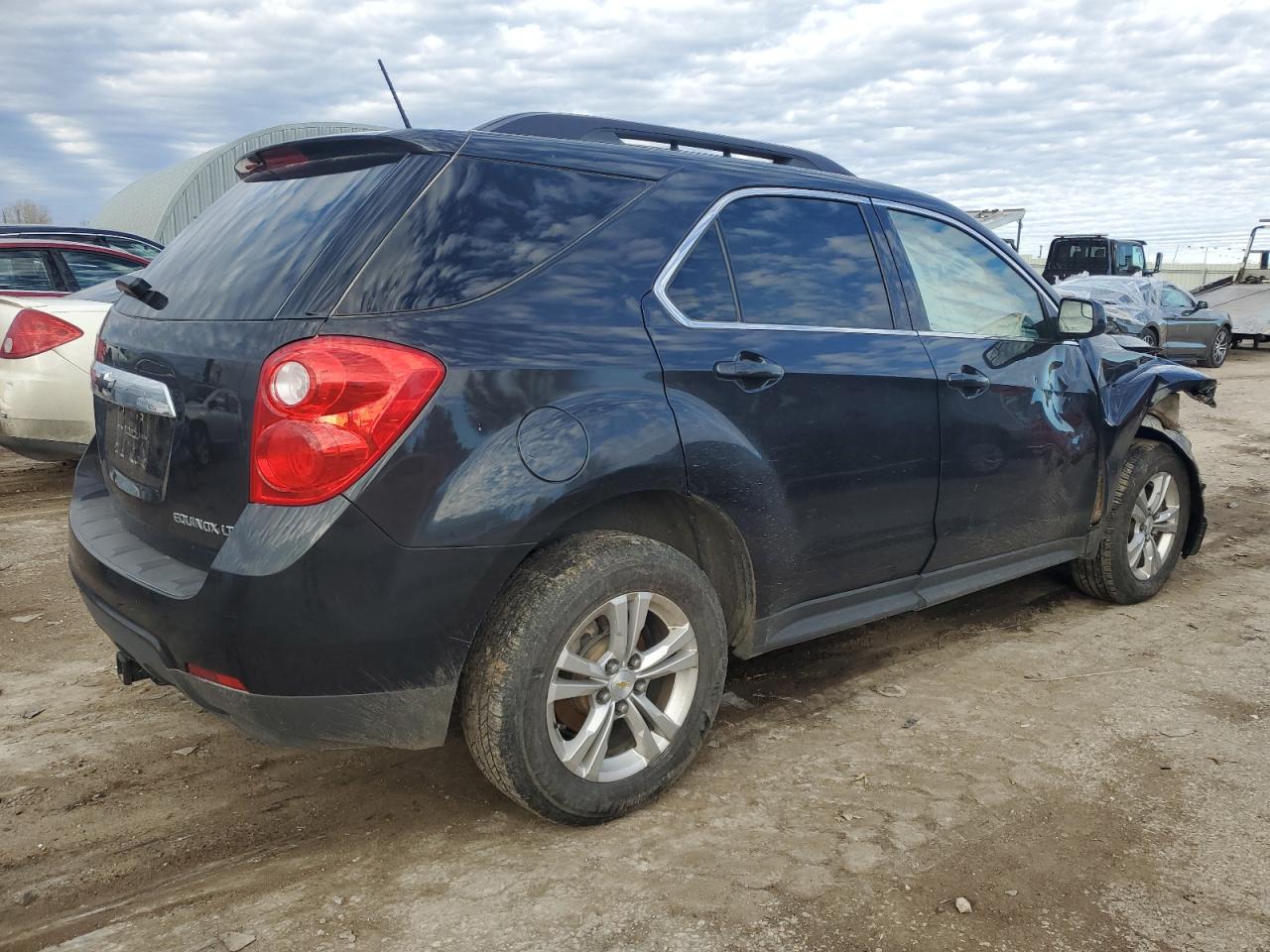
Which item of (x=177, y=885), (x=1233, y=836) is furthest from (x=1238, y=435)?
(x=177, y=885)

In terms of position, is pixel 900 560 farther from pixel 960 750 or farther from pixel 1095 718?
pixel 1095 718

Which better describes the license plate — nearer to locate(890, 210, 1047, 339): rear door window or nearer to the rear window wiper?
the rear window wiper

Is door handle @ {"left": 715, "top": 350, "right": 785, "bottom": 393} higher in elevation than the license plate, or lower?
higher

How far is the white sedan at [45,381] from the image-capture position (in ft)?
20.1

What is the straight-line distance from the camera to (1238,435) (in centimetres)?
1030

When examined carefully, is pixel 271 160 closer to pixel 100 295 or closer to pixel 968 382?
pixel 968 382

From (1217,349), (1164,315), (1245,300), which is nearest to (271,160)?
(1164,315)

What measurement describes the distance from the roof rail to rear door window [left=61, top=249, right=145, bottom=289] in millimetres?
5614

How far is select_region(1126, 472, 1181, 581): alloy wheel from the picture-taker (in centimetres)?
468

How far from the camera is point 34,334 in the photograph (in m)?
6.16

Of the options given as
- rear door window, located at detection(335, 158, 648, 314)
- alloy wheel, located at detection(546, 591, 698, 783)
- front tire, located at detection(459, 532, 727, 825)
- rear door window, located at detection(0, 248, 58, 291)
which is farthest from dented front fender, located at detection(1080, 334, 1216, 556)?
rear door window, located at detection(0, 248, 58, 291)

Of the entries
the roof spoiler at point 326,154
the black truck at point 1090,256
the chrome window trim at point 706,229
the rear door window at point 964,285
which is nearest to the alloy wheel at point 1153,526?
the rear door window at point 964,285

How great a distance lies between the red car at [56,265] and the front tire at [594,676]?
5.88 meters

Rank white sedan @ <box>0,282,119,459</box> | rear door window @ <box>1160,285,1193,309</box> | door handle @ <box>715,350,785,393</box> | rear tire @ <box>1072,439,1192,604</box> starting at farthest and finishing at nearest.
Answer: rear door window @ <box>1160,285,1193,309</box> < white sedan @ <box>0,282,119,459</box> < rear tire @ <box>1072,439,1192,604</box> < door handle @ <box>715,350,785,393</box>
